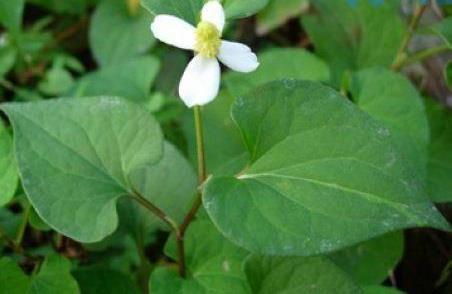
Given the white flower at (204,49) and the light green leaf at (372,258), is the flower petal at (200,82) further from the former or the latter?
the light green leaf at (372,258)

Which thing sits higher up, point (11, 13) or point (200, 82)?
point (200, 82)

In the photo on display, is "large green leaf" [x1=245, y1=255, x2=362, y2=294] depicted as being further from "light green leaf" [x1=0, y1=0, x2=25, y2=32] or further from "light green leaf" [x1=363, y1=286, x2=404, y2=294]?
"light green leaf" [x1=0, y1=0, x2=25, y2=32]

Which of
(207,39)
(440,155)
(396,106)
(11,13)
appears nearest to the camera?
(207,39)

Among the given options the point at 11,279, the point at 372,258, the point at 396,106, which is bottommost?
the point at 372,258

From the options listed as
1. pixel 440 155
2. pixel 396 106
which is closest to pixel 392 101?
pixel 396 106

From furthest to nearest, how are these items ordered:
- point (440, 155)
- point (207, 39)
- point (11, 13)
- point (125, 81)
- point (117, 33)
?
point (117, 33), point (11, 13), point (125, 81), point (440, 155), point (207, 39)

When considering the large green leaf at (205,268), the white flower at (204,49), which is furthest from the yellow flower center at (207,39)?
the large green leaf at (205,268)

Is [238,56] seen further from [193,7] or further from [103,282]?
[103,282]

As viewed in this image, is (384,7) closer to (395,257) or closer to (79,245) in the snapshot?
(395,257)
